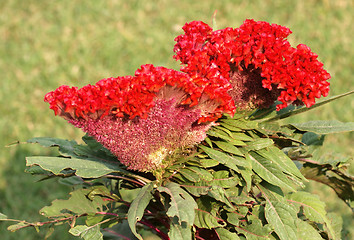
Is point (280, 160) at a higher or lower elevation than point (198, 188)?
higher

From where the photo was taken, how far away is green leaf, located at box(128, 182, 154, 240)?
161 centimetres

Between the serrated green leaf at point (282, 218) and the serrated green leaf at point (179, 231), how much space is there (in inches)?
14.1

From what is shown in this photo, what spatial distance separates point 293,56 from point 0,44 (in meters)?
4.91

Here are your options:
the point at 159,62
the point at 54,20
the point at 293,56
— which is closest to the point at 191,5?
the point at 159,62

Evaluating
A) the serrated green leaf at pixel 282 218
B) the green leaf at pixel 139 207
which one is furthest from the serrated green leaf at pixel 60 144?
the serrated green leaf at pixel 282 218

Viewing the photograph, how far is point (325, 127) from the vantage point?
6.85ft

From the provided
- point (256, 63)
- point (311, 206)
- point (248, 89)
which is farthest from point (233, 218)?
point (256, 63)

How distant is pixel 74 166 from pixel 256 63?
2.70ft

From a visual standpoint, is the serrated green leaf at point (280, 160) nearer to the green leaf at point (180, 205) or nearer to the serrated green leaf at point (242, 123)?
the serrated green leaf at point (242, 123)

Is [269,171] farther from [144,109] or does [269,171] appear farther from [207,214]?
[144,109]

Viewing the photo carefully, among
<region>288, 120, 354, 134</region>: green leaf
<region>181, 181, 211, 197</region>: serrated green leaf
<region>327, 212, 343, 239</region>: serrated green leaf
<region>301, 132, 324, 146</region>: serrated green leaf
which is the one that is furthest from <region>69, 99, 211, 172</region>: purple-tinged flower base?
<region>327, 212, 343, 239</region>: serrated green leaf

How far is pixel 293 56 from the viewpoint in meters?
1.83

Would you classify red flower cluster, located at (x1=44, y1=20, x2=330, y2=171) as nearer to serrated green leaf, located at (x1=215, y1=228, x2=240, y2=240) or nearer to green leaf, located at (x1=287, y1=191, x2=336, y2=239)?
serrated green leaf, located at (x1=215, y1=228, x2=240, y2=240)

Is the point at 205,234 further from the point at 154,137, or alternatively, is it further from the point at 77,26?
the point at 77,26
